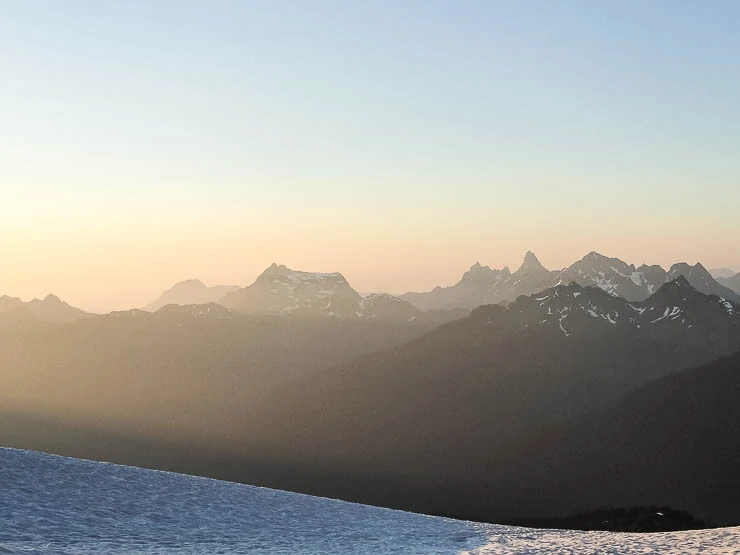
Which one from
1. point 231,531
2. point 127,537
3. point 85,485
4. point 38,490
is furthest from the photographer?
point 85,485

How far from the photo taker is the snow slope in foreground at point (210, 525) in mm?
21281

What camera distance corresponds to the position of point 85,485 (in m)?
28.6

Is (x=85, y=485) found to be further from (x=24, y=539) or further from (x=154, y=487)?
(x=24, y=539)

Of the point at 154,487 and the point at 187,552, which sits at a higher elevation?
the point at 154,487

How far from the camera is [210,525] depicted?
25.2 metres

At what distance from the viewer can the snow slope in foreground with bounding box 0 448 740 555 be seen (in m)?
21.3

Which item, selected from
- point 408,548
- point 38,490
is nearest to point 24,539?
point 38,490

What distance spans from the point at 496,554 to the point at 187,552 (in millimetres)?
10281

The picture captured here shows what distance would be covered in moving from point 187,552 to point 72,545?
3.64 metres

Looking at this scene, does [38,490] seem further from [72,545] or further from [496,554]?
[496,554]

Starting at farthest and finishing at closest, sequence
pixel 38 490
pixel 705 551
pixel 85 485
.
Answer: pixel 85 485 < pixel 38 490 < pixel 705 551

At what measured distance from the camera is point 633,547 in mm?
21219

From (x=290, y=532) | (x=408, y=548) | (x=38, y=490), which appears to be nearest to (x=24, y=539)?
(x=38, y=490)

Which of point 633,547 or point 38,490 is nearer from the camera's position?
point 633,547
